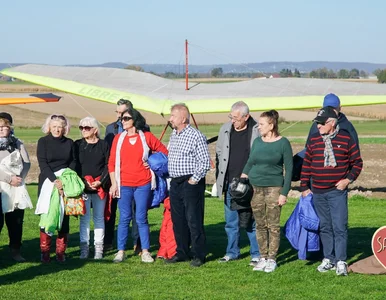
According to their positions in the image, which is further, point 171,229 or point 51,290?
point 171,229

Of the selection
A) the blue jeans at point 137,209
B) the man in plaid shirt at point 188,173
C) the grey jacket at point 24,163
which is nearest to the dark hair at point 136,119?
the man in plaid shirt at point 188,173

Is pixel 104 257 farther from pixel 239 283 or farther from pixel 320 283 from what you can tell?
pixel 320 283

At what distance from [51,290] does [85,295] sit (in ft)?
1.22

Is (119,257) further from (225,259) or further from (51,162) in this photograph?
(51,162)

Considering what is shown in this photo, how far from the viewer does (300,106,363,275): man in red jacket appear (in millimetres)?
7152

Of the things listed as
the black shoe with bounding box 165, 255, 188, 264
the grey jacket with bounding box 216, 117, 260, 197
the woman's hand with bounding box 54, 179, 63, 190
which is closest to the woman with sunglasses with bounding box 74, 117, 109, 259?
the woman's hand with bounding box 54, 179, 63, 190

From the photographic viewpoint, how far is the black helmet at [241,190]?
7.50 meters

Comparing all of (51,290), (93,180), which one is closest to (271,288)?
(51,290)

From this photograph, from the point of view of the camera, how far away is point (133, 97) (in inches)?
541

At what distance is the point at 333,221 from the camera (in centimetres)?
731

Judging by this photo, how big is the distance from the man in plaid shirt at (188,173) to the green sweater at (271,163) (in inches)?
21.9

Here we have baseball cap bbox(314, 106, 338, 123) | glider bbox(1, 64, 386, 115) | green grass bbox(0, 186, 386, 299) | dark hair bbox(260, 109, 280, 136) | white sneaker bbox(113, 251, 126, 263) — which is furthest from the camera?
glider bbox(1, 64, 386, 115)

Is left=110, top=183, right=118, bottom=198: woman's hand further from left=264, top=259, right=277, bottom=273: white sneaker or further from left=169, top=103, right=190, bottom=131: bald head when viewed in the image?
left=264, top=259, right=277, bottom=273: white sneaker

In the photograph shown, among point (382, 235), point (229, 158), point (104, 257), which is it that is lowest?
point (104, 257)
